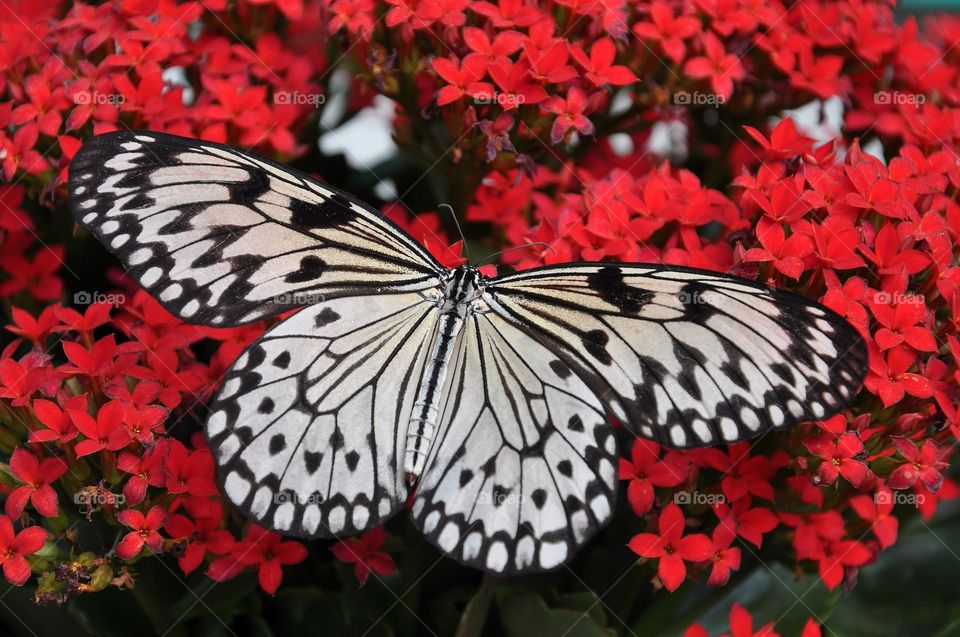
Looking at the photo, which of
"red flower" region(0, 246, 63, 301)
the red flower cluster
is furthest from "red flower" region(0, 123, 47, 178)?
"red flower" region(0, 246, 63, 301)

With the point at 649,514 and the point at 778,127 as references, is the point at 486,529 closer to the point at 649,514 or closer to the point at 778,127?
the point at 649,514

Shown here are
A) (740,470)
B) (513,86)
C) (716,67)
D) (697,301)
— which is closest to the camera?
(697,301)

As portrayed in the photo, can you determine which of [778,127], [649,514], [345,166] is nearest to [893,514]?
[649,514]

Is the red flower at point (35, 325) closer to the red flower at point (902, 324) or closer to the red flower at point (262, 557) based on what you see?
the red flower at point (262, 557)

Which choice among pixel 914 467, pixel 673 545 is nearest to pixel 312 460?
pixel 673 545


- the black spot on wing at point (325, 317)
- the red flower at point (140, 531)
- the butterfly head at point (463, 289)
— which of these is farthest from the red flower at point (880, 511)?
the red flower at point (140, 531)

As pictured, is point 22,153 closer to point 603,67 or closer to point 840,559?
point 603,67

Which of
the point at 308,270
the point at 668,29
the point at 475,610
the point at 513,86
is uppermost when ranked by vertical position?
the point at 668,29
